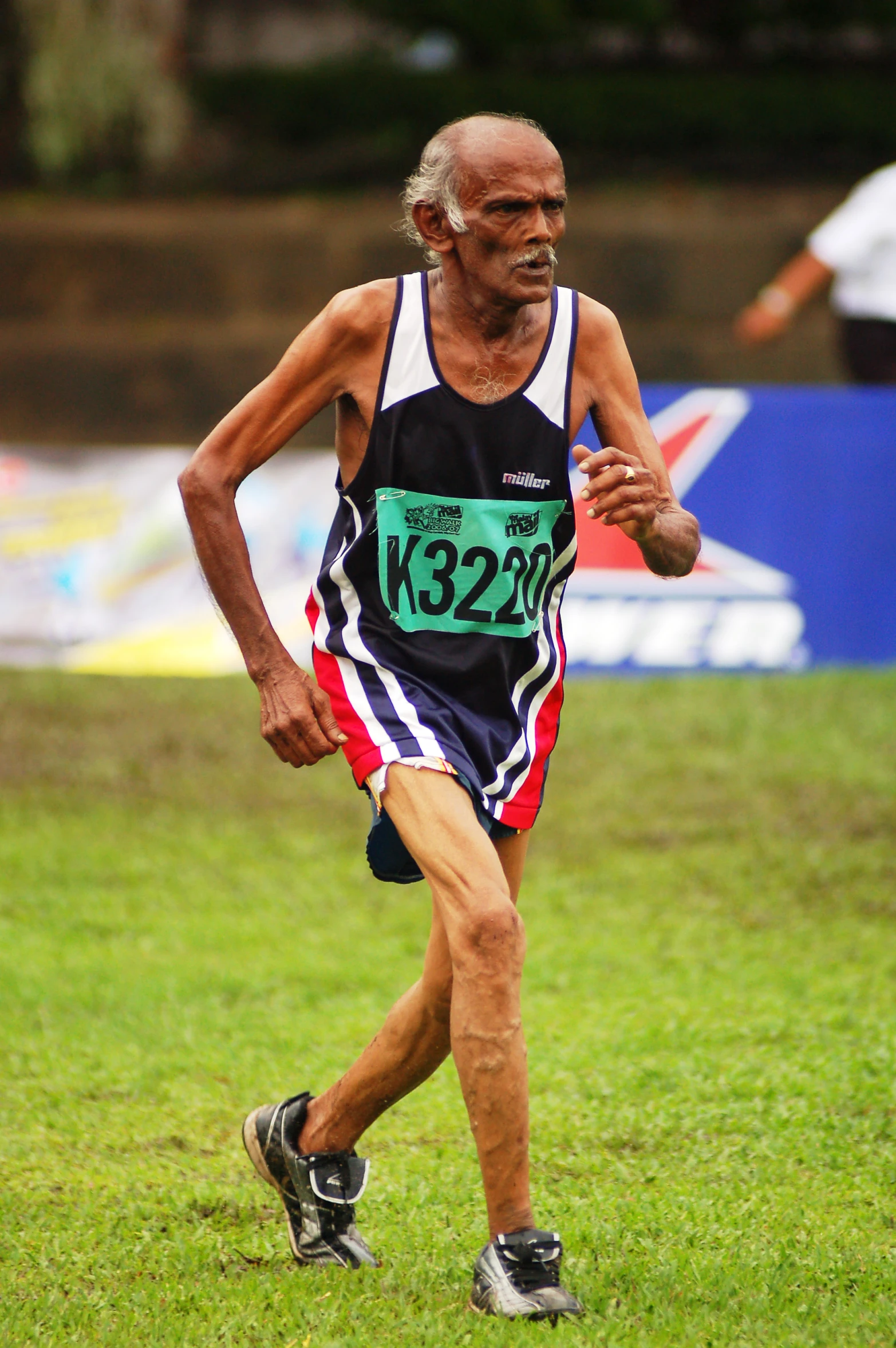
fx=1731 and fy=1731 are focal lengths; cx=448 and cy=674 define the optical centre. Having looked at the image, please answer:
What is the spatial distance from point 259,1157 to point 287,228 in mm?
14803

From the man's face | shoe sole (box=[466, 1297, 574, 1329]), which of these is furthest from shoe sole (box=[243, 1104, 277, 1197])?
the man's face

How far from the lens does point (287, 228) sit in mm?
17438

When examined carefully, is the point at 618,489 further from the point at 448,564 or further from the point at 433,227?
the point at 433,227

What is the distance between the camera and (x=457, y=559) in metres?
3.47

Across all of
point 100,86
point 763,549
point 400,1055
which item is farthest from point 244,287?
point 400,1055

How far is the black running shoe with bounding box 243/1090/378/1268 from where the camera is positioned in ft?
11.8

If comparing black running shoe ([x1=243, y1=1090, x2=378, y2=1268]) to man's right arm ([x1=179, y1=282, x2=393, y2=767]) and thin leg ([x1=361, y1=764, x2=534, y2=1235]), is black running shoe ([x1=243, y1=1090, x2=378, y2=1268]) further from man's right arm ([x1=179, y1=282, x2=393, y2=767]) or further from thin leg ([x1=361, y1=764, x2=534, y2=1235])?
man's right arm ([x1=179, y1=282, x2=393, y2=767])

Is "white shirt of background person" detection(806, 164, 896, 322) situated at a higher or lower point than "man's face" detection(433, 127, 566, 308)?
lower

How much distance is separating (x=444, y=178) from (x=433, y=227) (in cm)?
11

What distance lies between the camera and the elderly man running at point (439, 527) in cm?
339

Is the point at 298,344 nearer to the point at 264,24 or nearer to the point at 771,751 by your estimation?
the point at 771,751

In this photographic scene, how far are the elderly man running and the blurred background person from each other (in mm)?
6387

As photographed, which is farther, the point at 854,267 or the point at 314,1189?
the point at 854,267

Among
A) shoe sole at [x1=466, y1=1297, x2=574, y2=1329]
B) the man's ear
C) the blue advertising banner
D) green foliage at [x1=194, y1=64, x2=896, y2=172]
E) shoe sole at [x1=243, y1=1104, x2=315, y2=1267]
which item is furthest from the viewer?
green foliage at [x1=194, y1=64, x2=896, y2=172]
